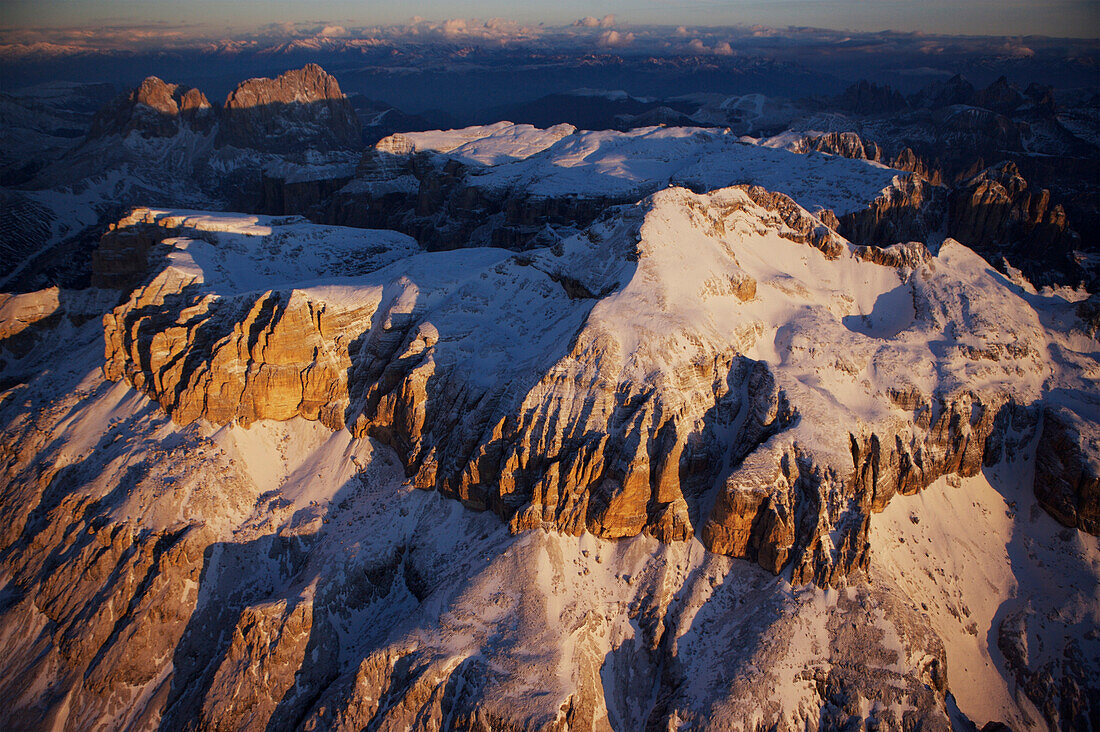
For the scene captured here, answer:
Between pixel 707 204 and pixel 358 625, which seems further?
pixel 707 204

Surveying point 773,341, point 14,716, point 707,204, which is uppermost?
point 707,204

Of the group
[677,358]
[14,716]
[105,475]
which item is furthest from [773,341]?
[14,716]

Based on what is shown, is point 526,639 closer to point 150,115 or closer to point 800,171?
point 800,171

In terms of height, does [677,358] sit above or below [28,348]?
above

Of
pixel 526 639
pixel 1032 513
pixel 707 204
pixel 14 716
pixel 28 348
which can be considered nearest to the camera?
pixel 526 639

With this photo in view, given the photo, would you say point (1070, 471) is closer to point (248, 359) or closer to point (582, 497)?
point (582, 497)

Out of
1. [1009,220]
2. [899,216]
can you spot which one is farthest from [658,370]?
[1009,220]

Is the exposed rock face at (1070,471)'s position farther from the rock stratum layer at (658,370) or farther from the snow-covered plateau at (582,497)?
the rock stratum layer at (658,370)

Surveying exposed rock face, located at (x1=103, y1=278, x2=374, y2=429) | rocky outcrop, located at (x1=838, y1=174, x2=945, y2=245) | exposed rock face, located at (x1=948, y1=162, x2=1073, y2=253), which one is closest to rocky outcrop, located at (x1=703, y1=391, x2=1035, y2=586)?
exposed rock face, located at (x1=103, y1=278, x2=374, y2=429)
